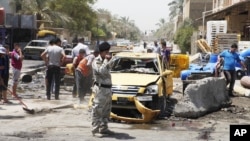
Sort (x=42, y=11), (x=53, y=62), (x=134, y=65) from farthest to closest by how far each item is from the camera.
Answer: (x=42, y=11), (x=53, y=62), (x=134, y=65)

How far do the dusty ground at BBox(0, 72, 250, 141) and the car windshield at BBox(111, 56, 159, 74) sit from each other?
1.38m

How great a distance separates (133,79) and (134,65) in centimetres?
135

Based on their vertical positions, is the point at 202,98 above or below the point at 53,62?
below

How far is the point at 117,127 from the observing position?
10.3 meters

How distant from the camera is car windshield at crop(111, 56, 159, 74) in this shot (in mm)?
12336

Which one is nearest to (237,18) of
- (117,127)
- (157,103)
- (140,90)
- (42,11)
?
(42,11)

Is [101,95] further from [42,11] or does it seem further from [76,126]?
[42,11]

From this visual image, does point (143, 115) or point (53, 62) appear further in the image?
point (53, 62)

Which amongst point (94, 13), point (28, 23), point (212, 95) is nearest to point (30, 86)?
point (212, 95)

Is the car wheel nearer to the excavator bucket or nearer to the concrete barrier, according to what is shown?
the excavator bucket

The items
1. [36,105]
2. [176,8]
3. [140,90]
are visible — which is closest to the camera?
[140,90]

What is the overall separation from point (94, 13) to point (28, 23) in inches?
960

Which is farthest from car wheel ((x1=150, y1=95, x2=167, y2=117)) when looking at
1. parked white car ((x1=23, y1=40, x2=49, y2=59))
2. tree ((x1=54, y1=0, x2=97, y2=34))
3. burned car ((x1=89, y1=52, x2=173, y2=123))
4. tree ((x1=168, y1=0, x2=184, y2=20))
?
tree ((x1=168, y1=0, x2=184, y2=20))

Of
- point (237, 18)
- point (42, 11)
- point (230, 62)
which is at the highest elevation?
point (42, 11)
